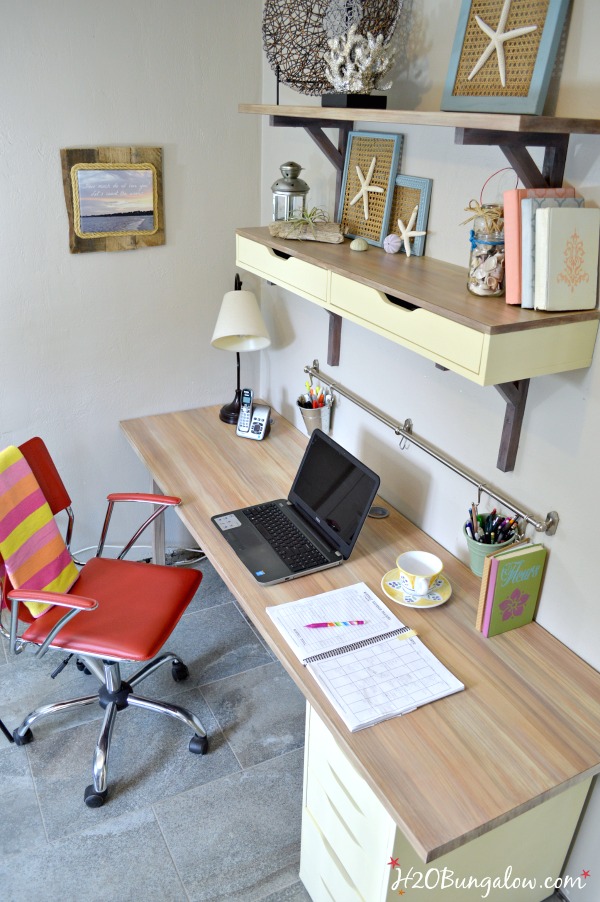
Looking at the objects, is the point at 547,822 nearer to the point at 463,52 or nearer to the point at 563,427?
the point at 563,427

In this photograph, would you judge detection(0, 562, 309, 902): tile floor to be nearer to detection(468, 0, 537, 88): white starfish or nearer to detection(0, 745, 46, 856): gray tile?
detection(0, 745, 46, 856): gray tile

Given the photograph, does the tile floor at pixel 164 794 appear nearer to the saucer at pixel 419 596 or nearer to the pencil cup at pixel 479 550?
the saucer at pixel 419 596

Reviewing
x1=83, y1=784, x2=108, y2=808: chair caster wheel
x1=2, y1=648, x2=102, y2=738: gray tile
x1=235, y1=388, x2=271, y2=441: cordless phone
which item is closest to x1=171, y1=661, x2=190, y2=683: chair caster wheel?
x1=2, y1=648, x2=102, y2=738: gray tile

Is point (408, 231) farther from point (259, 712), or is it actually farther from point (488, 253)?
point (259, 712)

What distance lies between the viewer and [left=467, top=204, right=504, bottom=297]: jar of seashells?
1.53 m

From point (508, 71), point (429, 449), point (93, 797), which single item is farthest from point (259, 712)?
point (508, 71)

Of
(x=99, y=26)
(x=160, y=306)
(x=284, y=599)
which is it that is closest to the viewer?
(x=284, y=599)

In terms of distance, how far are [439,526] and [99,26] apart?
189 centimetres

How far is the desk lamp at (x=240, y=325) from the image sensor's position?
260cm

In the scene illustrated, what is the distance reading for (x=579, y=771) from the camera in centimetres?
143

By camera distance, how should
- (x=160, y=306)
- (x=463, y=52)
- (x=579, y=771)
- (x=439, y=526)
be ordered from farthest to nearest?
1. (x=160, y=306)
2. (x=439, y=526)
3. (x=463, y=52)
4. (x=579, y=771)

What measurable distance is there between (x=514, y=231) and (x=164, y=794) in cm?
181

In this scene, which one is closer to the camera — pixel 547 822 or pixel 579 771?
pixel 579 771

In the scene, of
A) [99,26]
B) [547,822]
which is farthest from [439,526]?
[99,26]
